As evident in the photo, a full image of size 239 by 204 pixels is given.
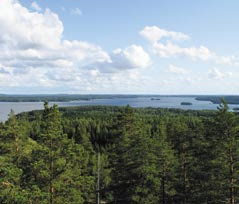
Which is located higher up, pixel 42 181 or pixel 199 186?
pixel 42 181

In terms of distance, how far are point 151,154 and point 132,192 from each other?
119 inches

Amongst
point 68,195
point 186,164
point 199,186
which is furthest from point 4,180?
point 186,164

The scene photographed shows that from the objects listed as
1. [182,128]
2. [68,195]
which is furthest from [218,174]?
[68,195]

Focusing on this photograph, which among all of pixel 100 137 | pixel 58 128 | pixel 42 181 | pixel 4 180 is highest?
pixel 58 128

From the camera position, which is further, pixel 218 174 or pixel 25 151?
pixel 25 151

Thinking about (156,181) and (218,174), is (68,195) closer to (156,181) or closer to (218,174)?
(156,181)

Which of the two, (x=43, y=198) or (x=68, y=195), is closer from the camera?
(x=43, y=198)

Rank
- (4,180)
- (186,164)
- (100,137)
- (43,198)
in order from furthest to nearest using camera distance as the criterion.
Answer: (100,137) < (186,164) < (43,198) < (4,180)

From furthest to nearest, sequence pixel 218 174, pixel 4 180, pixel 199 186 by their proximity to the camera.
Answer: pixel 199 186 → pixel 218 174 → pixel 4 180

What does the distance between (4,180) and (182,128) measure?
17.0 m

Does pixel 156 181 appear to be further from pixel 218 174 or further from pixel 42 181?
pixel 42 181

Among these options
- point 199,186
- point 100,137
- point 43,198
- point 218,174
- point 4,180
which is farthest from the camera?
point 100,137

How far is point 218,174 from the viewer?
17.8m

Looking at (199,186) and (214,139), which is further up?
(214,139)
